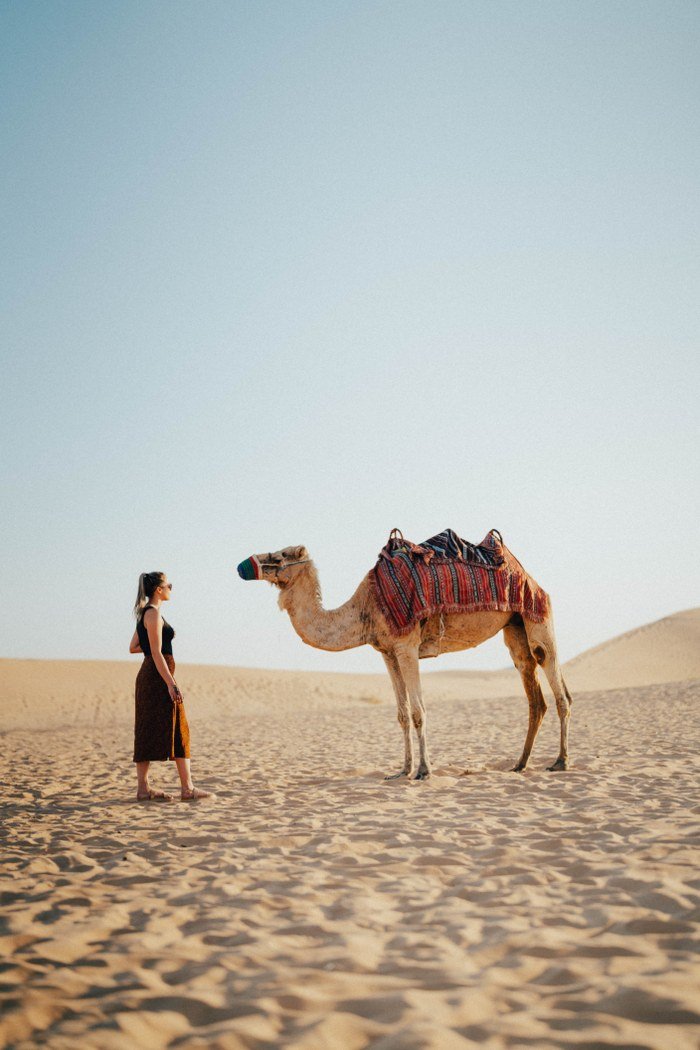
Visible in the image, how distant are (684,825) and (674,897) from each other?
1708 millimetres

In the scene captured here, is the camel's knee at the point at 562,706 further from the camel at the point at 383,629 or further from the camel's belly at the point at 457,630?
the camel's belly at the point at 457,630

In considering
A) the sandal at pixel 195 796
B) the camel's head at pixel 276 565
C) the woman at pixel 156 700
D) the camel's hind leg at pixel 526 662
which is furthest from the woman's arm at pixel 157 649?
the camel's hind leg at pixel 526 662

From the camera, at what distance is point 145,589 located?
7.14 meters

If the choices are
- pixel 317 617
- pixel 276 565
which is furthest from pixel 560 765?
pixel 276 565

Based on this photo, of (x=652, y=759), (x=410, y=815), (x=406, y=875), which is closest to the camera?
(x=406, y=875)

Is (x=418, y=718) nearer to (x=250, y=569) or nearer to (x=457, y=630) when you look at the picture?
(x=457, y=630)

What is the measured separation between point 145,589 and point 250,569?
126cm

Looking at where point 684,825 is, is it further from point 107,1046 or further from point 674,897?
point 107,1046

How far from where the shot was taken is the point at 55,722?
2828 centimetres

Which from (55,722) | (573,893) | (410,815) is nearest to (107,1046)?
(573,893)

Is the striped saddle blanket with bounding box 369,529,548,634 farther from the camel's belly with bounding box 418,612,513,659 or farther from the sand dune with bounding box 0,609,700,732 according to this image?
the sand dune with bounding box 0,609,700,732

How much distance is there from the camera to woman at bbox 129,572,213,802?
22.7 ft

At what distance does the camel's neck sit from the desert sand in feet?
5.09

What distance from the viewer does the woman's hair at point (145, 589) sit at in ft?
23.3
